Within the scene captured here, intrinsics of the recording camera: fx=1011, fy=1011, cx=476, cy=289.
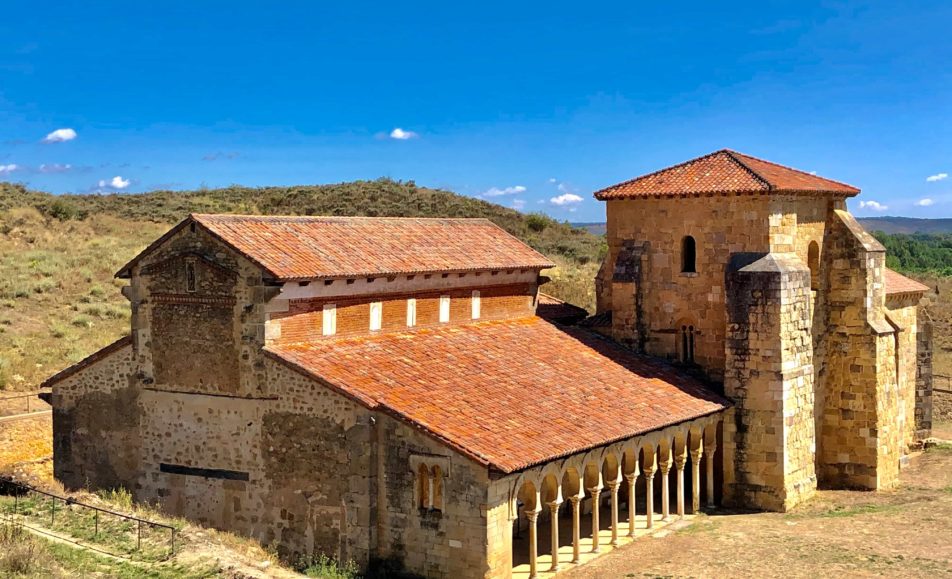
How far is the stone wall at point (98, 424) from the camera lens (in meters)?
19.7

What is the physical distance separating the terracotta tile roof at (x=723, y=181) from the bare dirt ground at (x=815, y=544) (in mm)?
7158

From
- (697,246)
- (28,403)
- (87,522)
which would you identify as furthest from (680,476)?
(28,403)

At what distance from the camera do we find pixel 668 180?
80.6ft

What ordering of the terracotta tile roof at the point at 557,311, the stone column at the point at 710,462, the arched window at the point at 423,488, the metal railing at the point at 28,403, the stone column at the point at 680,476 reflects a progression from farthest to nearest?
the metal railing at the point at 28,403 < the terracotta tile roof at the point at 557,311 < the stone column at the point at 710,462 < the stone column at the point at 680,476 < the arched window at the point at 423,488

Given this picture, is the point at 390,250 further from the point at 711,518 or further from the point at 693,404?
the point at 711,518

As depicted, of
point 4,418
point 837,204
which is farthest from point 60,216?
point 837,204

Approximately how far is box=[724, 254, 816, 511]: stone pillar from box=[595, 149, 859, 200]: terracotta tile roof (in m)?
0.96

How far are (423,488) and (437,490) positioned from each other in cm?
30

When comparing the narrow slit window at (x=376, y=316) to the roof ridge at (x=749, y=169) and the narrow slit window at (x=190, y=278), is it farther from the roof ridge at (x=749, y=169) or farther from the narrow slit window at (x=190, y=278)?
the roof ridge at (x=749, y=169)

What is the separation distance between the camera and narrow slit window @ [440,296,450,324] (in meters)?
22.4

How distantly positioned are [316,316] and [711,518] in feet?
30.9

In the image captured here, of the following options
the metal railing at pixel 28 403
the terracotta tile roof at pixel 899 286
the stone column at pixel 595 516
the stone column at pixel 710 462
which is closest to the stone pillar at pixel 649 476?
the stone column at pixel 595 516

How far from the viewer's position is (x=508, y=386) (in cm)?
1948

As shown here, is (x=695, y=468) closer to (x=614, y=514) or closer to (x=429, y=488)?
(x=614, y=514)
